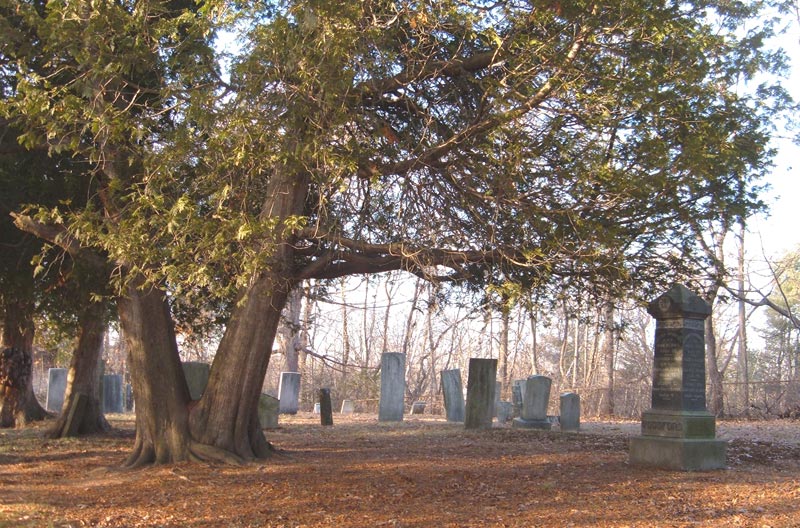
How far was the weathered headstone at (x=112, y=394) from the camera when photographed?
2545 cm

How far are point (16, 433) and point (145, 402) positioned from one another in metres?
6.75

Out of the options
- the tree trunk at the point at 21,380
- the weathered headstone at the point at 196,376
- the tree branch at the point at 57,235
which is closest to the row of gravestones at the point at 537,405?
the weathered headstone at the point at 196,376

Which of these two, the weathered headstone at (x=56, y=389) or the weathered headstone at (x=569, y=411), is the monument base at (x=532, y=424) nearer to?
the weathered headstone at (x=569, y=411)

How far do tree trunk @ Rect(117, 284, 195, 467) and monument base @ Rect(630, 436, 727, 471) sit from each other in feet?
20.2

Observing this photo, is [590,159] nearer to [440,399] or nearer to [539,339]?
[440,399]

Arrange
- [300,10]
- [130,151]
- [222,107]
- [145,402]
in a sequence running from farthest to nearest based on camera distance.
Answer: [145,402], [130,151], [222,107], [300,10]

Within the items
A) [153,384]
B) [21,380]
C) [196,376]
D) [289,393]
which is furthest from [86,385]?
[289,393]

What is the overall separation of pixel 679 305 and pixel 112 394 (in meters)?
20.2

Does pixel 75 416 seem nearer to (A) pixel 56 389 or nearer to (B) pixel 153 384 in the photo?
(B) pixel 153 384

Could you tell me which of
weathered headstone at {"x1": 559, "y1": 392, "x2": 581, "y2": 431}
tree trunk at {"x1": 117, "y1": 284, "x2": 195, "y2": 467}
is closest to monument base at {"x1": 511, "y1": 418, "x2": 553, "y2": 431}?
weathered headstone at {"x1": 559, "y1": 392, "x2": 581, "y2": 431}

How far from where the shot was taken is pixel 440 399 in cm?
3775

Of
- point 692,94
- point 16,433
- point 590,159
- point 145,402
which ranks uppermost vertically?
point 692,94

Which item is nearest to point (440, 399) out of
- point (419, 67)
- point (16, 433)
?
point (16, 433)

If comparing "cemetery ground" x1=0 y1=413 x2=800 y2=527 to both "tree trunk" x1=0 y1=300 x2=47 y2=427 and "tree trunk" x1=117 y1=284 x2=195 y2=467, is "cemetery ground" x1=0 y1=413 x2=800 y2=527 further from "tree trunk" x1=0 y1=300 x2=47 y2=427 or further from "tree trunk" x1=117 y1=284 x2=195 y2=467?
"tree trunk" x1=0 y1=300 x2=47 y2=427
